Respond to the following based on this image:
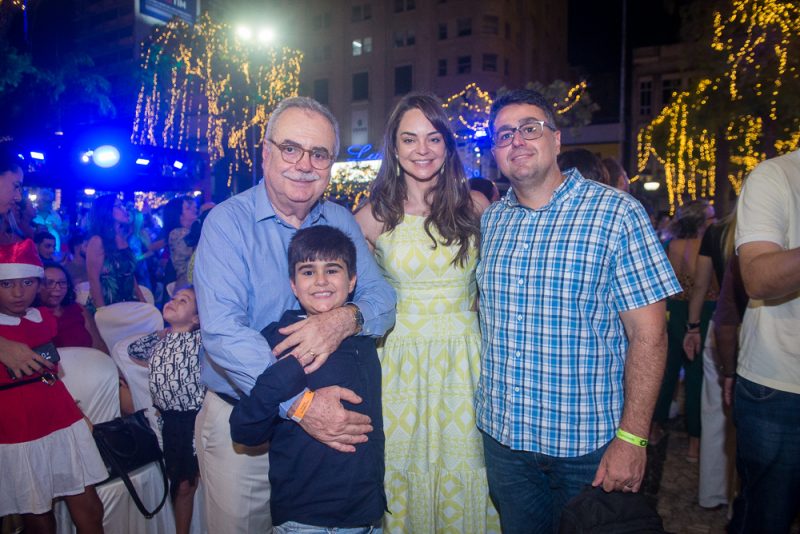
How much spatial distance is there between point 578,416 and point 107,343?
3903 millimetres

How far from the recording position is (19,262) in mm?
2967

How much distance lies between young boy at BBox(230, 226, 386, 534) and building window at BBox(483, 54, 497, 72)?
1367 inches

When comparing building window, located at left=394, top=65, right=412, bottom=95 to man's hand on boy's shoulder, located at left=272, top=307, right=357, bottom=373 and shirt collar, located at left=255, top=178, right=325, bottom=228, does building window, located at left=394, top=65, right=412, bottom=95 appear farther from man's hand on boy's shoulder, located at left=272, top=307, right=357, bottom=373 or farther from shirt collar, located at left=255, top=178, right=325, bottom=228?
man's hand on boy's shoulder, located at left=272, top=307, right=357, bottom=373

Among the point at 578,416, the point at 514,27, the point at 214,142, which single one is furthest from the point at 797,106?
the point at 514,27

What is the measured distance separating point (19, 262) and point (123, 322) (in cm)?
129

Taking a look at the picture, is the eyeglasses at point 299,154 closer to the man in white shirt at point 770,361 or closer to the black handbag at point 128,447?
the man in white shirt at point 770,361

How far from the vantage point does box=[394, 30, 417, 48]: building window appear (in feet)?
119

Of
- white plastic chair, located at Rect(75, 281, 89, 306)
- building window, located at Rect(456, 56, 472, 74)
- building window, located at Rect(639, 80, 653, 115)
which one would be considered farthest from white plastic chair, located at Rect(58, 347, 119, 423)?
building window, located at Rect(639, 80, 653, 115)

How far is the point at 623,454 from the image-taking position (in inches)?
74.7

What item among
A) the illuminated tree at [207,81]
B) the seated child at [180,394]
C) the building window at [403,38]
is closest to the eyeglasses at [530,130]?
the seated child at [180,394]

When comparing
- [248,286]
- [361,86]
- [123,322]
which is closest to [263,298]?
[248,286]

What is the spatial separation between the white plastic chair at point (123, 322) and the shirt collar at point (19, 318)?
3.47 ft

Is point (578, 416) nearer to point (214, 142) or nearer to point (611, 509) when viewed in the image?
point (611, 509)

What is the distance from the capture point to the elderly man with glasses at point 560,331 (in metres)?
1.91
